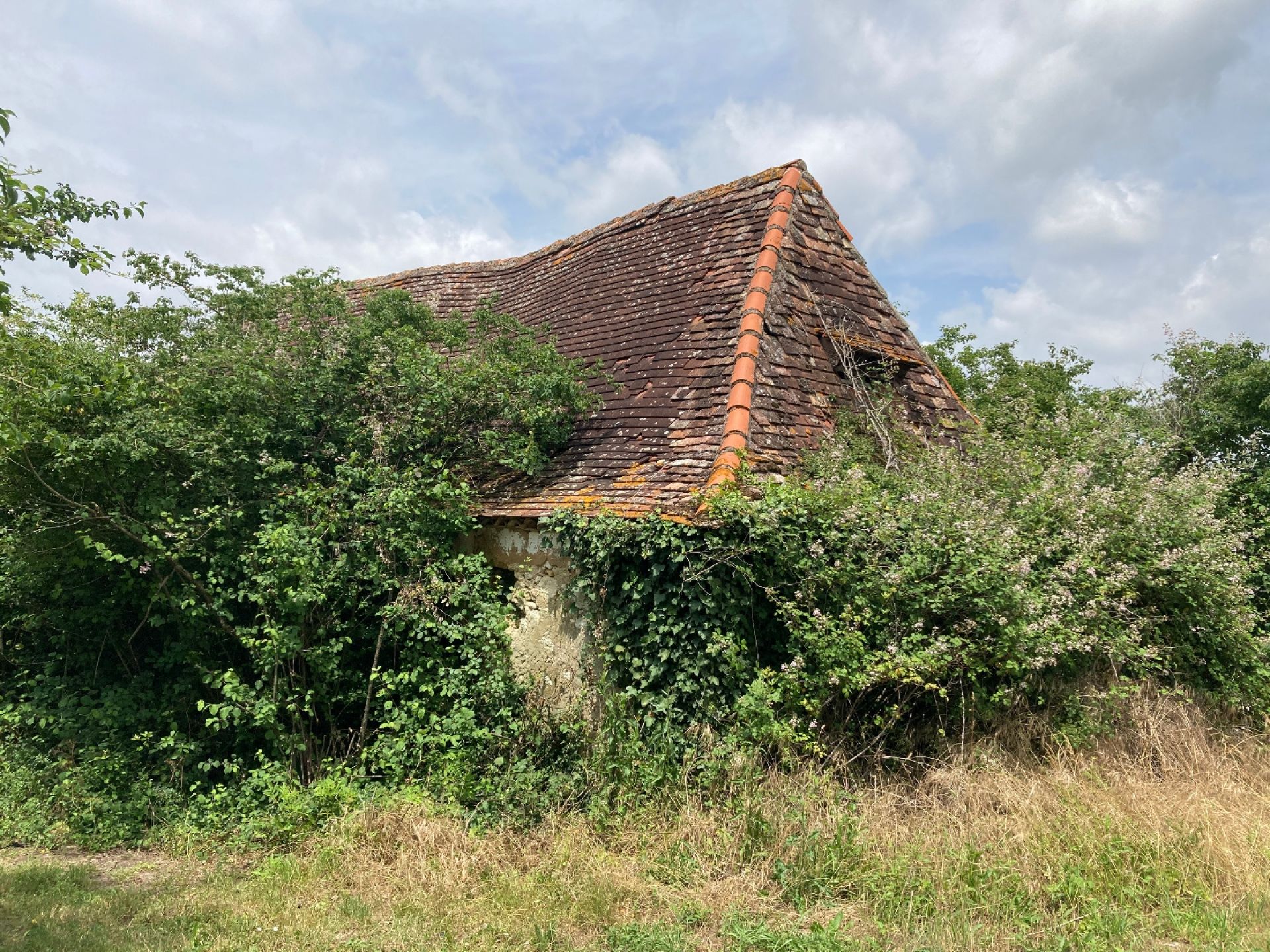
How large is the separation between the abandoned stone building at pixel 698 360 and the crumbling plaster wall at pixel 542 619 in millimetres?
18

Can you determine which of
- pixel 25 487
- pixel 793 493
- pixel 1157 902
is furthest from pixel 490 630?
pixel 1157 902

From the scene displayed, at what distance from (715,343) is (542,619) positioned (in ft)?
10.8

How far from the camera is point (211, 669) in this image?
294 inches

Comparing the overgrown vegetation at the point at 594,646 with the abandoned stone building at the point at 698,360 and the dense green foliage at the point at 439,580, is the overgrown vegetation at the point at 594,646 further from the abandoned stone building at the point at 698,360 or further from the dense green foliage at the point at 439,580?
the abandoned stone building at the point at 698,360

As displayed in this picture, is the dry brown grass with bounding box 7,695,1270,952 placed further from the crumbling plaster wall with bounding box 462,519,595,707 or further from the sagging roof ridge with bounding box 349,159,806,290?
the sagging roof ridge with bounding box 349,159,806,290

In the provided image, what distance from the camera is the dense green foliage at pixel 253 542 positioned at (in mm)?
6496

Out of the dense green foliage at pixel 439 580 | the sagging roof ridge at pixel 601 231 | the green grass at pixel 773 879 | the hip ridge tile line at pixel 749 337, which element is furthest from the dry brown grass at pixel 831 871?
the sagging roof ridge at pixel 601 231

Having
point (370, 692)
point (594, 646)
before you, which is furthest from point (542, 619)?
point (370, 692)

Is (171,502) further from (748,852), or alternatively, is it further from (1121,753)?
(1121,753)

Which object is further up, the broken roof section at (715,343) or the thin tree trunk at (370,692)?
the broken roof section at (715,343)

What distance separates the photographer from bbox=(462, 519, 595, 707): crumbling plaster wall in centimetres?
677

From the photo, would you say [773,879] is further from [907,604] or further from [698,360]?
[698,360]

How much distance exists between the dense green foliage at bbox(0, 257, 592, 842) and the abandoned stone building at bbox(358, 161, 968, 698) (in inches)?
19.6

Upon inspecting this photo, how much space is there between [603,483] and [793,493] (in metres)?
1.86
